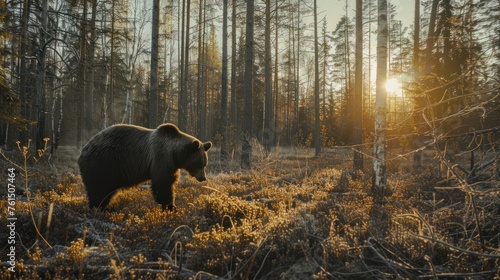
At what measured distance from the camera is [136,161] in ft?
18.0

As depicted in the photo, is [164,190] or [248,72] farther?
[248,72]

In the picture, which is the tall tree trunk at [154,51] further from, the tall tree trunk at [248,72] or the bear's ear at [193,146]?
the bear's ear at [193,146]

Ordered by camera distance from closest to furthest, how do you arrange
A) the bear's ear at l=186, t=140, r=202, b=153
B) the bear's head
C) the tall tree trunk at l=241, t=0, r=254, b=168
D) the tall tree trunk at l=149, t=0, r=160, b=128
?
1. the bear's ear at l=186, t=140, r=202, b=153
2. the bear's head
3. the tall tree trunk at l=149, t=0, r=160, b=128
4. the tall tree trunk at l=241, t=0, r=254, b=168

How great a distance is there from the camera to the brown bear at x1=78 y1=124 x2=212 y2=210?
5160mm

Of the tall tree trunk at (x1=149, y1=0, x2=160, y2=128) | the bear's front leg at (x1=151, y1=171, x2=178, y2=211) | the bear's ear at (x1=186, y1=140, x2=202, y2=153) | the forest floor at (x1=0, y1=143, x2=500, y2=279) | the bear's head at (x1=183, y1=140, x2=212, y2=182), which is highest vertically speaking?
the tall tree trunk at (x1=149, y1=0, x2=160, y2=128)

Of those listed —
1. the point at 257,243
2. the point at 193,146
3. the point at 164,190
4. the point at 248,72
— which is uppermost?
the point at 248,72

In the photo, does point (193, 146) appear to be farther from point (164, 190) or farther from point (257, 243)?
point (257, 243)

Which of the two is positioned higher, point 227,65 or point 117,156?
point 227,65

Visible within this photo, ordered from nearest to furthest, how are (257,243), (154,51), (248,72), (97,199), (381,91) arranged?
(257,243) → (97,199) → (381,91) → (154,51) → (248,72)

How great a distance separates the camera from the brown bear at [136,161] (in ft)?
16.9

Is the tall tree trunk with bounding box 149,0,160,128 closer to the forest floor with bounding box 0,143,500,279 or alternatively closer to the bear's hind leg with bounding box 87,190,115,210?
the forest floor with bounding box 0,143,500,279

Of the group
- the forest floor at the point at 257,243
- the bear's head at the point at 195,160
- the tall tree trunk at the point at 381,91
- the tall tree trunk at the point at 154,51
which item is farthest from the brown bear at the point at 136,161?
the tall tree trunk at the point at 154,51

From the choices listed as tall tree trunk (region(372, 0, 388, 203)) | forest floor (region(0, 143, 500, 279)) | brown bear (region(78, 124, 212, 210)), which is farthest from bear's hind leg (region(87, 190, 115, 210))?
tall tree trunk (region(372, 0, 388, 203))

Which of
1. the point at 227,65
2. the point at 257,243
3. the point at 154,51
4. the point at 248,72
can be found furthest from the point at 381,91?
the point at 227,65
